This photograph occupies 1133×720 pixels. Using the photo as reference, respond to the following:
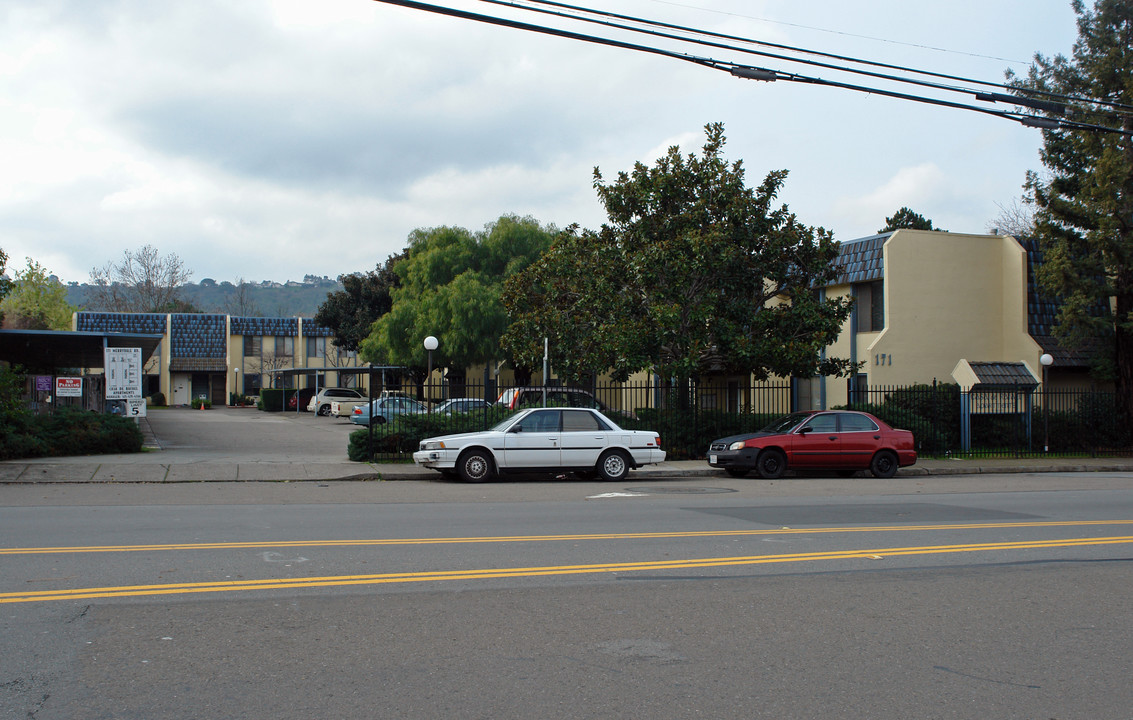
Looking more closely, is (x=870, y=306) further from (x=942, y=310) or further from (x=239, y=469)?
(x=239, y=469)

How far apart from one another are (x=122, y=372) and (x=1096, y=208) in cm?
2601

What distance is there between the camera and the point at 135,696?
4664mm

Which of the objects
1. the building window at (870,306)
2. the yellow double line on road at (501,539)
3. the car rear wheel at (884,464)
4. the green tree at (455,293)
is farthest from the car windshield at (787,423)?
the green tree at (455,293)

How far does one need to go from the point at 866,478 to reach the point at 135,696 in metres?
16.9

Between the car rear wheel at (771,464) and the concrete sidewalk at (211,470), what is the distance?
126 cm

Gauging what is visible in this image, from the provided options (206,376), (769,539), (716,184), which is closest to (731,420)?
(716,184)

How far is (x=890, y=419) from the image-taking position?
2317 cm

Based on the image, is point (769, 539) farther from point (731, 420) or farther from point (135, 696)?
point (731, 420)

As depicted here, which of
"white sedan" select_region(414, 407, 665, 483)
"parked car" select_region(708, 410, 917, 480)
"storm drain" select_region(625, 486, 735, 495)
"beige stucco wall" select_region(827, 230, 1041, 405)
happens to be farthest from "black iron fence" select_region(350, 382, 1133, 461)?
"storm drain" select_region(625, 486, 735, 495)

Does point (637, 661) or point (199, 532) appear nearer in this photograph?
point (637, 661)

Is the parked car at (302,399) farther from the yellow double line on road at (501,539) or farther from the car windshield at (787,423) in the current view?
the yellow double line on road at (501,539)

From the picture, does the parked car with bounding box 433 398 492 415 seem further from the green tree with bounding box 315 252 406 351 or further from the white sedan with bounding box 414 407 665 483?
the green tree with bounding box 315 252 406 351

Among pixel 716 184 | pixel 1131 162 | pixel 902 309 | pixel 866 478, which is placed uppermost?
pixel 1131 162

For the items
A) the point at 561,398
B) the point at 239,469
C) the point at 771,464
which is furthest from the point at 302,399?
the point at 771,464
